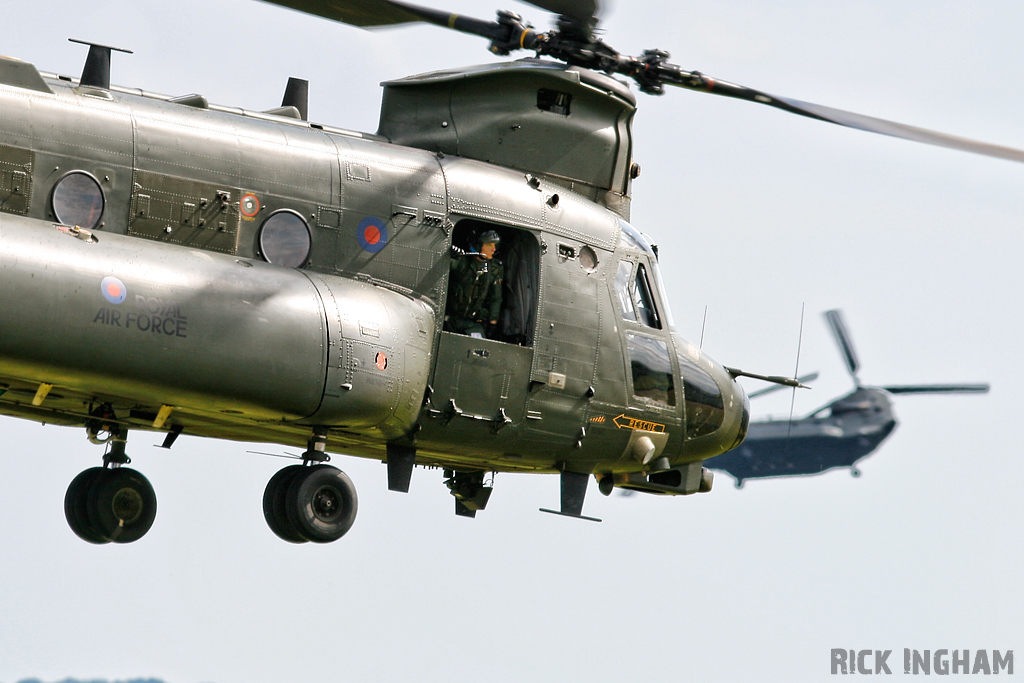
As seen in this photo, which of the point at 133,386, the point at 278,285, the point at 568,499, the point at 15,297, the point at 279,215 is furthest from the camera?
the point at 568,499

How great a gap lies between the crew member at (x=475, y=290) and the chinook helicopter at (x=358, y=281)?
18cm

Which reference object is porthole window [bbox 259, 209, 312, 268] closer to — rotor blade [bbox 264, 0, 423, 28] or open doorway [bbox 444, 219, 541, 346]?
open doorway [bbox 444, 219, 541, 346]

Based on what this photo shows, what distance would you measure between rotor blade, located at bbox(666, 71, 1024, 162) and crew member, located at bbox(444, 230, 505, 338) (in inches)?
98.2

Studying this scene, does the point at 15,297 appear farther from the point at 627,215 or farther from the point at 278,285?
the point at 627,215

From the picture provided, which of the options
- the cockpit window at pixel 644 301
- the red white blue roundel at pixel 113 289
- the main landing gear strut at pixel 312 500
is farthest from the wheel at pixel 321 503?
the cockpit window at pixel 644 301

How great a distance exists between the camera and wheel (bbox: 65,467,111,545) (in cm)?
1341

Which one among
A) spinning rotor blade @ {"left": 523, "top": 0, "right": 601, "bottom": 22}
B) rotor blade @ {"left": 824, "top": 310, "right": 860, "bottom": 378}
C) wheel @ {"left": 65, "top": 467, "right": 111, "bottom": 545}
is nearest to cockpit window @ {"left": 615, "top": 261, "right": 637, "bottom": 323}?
spinning rotor blade @ {"left": 523, "top": 0, "right": 601, "bottom": 22}

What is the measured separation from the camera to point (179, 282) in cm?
1073

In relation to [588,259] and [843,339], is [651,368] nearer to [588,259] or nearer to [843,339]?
[588,259]

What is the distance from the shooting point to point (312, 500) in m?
12.4

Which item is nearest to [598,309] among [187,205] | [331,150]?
[331,150]

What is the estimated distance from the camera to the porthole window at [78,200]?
11.2 metres

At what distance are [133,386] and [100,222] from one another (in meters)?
1.66

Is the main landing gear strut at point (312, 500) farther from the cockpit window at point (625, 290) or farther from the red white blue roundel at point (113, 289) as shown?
the cockpit window at point (625, 290)
